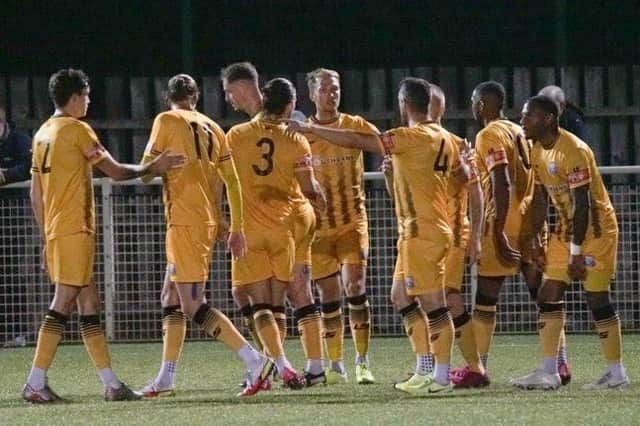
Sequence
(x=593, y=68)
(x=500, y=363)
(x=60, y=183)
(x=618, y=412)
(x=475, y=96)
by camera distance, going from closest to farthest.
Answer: (x=618, y=412) → (x=60, y=183) → (x=475, y=96) → (x=500, y=363) → (x=593, y=68)

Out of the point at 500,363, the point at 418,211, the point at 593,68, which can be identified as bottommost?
the point at 500,363

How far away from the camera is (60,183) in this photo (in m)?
12.4

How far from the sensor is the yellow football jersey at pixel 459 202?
13.0 meters

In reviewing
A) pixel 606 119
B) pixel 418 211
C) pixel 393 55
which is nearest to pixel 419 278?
pixel 418 211

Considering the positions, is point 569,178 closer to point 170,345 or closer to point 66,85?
point 170,345

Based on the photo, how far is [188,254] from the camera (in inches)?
500

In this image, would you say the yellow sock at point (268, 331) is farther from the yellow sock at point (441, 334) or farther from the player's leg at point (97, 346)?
the yellow sock at point (441, 334)

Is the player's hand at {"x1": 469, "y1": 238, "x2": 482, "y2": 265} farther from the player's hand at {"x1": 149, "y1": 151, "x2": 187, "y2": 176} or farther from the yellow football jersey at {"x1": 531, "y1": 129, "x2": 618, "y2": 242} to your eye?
the player's hand at {"x1": 149, "y1": 151, "x2": 187, "y2": 176}

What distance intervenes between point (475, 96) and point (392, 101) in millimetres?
5341

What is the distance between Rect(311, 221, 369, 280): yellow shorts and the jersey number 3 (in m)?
1.09

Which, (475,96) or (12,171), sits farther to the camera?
(12,171)

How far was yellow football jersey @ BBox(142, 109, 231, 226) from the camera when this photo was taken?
1271 cm

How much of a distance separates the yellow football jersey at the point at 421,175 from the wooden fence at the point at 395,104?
6.05 metres

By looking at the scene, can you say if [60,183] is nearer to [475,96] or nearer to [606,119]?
[475,96]
